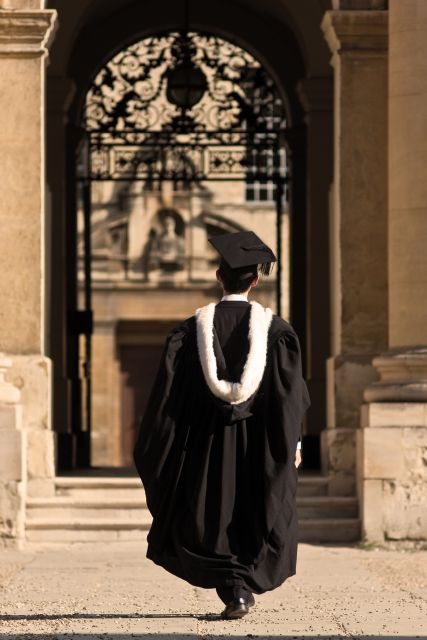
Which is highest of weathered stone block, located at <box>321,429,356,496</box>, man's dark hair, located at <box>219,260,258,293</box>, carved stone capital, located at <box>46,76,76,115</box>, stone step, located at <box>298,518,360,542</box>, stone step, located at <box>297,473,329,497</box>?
carved stone capital, located at <box>46,76,76,115</box>

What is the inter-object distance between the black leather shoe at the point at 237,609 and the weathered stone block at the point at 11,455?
4.74 metres

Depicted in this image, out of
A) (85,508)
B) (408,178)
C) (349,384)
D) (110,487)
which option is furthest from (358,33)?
(85,508)

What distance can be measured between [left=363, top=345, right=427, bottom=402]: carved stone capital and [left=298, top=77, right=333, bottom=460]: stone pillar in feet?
16.0

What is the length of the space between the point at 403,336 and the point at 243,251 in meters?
4.95

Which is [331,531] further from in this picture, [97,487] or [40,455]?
[40,455]

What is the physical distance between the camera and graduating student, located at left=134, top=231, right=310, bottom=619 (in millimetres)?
8688

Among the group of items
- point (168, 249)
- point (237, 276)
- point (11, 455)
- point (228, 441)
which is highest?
point (237, 276)

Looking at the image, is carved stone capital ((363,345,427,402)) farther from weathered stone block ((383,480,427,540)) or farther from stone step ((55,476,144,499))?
stone step ((55,476,144,499))

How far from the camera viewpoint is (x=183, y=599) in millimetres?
9805

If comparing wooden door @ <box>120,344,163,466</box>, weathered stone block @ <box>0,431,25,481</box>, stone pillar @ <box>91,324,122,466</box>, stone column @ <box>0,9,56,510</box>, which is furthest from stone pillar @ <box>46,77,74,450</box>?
wooden door @ <box>120,344,163,466</box>

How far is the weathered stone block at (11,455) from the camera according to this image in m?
13.2

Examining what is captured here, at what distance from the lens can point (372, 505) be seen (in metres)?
13.2

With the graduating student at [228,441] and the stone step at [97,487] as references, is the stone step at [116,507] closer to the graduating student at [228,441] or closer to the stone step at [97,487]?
the stone step at [97,487]

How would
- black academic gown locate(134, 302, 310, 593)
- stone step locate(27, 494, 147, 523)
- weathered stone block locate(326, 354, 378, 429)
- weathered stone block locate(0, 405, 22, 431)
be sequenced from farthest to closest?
1. weathered stone block locate(326, 354, 378, 429)
2. stone step locate(27, 494, 147, 523)
3. weathered stone block locate(0, 405, 22, 431)
4. black academic gown locate(134, 302, 310, 593)
